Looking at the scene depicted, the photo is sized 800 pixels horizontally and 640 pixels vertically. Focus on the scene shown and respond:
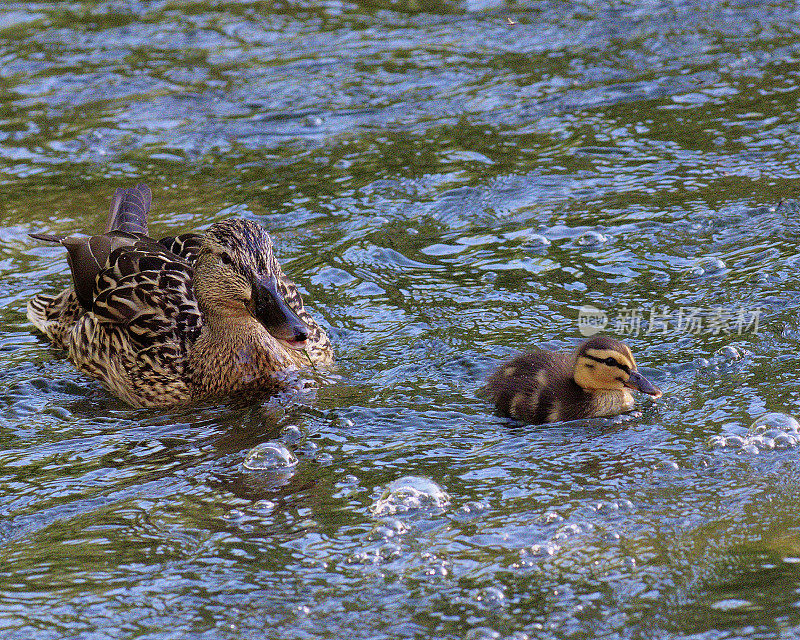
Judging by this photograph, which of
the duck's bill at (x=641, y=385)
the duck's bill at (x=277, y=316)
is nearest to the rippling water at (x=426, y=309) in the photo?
the duck's bill at (x=641, y=385)

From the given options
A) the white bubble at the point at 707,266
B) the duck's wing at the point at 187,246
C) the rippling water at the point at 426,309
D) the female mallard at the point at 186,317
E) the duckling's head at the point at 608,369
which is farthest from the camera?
the duck's wing at the point at 187,246

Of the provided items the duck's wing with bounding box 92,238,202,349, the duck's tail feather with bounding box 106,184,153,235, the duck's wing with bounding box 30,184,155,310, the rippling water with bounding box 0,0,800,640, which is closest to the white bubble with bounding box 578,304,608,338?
the rippling water with bounding box 0,0,800,640

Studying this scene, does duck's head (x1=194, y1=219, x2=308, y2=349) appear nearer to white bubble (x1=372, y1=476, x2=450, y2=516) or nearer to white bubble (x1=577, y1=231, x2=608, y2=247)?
white bubble (x1=372, y1=476, x2=450, y2=516)

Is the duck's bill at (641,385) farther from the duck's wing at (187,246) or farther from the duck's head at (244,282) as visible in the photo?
the duck's wing at (187,246)

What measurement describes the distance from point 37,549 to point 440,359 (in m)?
2.05

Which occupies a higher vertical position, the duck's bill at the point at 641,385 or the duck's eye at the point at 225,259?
the duck's eye at the point at 225,259

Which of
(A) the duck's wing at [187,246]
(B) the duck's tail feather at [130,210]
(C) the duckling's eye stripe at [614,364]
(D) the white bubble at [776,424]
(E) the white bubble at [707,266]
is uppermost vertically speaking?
(B) the duck's tail feather at [130,210]

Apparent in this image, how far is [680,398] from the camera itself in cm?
471

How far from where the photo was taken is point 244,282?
203 inches

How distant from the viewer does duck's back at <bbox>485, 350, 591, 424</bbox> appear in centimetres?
473

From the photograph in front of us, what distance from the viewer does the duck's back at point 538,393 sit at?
186 inches

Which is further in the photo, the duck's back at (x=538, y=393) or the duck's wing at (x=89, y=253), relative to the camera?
the duck's wing at (x=89, y=253)

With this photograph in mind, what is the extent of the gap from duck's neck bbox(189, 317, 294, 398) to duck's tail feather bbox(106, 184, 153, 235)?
1.06 metres

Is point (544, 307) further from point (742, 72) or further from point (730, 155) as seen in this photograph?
point (742, 72)
